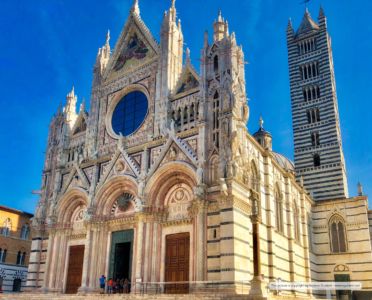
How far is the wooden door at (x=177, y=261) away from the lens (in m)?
18.4

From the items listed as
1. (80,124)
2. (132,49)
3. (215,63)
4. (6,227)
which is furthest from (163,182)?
(6,227)

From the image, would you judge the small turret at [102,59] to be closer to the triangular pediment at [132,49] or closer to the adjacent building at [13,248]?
the triangular pediment at [132,49]

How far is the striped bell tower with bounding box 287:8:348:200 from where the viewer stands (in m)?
34.2

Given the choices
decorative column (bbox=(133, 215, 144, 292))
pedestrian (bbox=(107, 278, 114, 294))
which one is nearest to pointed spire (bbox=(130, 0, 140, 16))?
decorative column (bbox=(133, 215, 144, 292))

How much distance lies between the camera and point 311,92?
3791 centimetres

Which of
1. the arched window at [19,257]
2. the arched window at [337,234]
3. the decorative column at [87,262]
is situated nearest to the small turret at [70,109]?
the decorative column at [87,262]

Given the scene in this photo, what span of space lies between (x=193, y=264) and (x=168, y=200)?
12.3 feet

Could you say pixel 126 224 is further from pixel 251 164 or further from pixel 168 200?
pixel 251 164

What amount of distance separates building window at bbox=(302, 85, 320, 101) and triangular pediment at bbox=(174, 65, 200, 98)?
730 inches

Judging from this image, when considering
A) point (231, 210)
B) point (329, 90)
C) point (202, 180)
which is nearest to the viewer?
point (231, 210)

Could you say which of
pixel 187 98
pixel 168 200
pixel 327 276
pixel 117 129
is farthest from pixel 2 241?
pixel 327 276

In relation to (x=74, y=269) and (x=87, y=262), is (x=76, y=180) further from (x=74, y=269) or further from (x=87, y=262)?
(x=87, y=262)

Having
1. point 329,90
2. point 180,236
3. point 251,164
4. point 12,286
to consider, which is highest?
point 329,90

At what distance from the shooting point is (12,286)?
3136 cm
